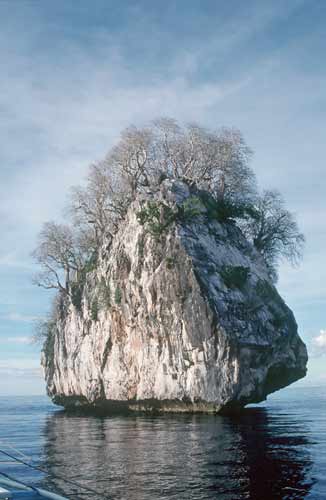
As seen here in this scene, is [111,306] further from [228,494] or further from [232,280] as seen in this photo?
[228,494]

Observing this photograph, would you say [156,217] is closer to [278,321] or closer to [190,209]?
[190,209]

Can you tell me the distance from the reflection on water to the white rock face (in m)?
7.78

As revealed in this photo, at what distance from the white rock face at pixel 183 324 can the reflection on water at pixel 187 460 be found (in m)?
7.78

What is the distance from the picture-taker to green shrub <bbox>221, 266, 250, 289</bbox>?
5056cm

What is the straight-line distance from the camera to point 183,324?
49312 millimetres

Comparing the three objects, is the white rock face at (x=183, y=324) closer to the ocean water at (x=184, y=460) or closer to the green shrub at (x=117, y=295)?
the green shrub at (x=117, y=295)

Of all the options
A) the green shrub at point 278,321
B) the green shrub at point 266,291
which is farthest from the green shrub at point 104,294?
the green shrub at point 278,321

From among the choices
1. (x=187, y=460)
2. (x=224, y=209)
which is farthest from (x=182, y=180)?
(x=187, y=460)

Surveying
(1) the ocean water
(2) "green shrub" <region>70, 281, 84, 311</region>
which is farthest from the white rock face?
(1) the ocean water

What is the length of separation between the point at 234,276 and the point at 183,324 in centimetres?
657

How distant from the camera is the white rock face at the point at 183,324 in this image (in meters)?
47.1

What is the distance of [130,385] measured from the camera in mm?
55625

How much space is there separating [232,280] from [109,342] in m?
16.3

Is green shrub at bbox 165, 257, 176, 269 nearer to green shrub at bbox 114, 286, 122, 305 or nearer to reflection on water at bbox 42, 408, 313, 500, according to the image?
green shrub at bbox 114, 286, 122, 305
